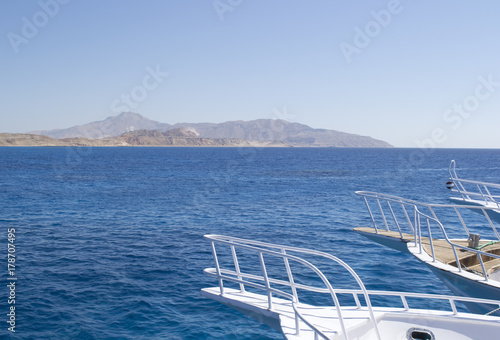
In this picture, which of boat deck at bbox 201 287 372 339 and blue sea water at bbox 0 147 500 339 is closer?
boat deck at bbox 201 287 372 339

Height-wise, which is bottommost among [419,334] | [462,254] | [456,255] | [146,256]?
[146,256]

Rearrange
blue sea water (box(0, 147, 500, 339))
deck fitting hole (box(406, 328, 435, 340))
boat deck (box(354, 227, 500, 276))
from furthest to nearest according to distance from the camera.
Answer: blue sea water (box(0, 147, 500, 339))
boat deck (box(354, 227, 500, 276))
deck fitting hole (box(406, 328, 435, 340))

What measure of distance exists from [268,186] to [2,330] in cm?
4598

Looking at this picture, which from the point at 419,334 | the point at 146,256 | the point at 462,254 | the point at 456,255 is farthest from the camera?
the point at 146,256

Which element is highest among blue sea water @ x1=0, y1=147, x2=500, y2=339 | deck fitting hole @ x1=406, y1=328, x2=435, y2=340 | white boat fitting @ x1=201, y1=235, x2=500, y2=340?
white boat fitting @ x1=201, y1=235, x2=500, y2=340

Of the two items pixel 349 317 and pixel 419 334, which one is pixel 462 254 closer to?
pixel 419 334

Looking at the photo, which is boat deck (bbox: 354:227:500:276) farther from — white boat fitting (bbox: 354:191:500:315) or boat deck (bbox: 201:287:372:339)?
boat deck (bbox: 201:287:372:339)

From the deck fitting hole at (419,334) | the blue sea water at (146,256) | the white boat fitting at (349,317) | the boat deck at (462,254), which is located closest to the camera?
the white boat fitting at (349,317)

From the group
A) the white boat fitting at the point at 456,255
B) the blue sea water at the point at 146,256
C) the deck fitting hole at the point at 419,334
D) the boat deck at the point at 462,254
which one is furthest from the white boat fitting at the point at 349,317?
the blue sea water at the point at 146,256

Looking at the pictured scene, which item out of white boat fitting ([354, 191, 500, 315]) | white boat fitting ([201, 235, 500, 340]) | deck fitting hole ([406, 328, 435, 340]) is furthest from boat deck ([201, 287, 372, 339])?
white boat fitting ([354, 191, 500, 315])

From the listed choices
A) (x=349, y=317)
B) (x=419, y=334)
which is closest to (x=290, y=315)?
(x=349, y=317)

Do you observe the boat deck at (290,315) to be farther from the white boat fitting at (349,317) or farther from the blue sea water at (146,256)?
the blue sea water at (146,256)

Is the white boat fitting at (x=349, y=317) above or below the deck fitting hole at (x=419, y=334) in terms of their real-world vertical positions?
above

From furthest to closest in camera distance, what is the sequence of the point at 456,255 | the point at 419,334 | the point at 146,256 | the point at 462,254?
the point at 146,256
the point at 462,254
the point at 456,255
the point at 419,334
